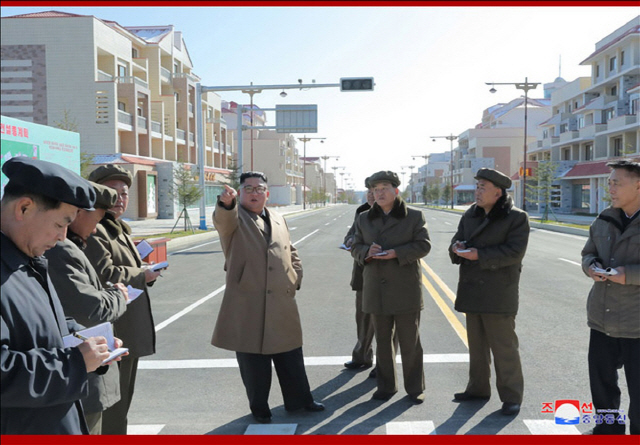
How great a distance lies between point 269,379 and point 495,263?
2087mm

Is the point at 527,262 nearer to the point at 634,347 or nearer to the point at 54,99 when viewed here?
the point at 634,347

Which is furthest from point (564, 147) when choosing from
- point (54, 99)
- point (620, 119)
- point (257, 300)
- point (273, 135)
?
point (257, 300)

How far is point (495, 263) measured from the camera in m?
4.66

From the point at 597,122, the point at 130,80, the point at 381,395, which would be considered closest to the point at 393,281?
the point at 381,395

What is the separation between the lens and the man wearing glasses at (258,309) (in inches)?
176

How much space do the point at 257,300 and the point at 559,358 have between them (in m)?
3.52

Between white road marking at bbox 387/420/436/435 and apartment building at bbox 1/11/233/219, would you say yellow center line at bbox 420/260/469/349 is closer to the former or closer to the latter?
white road marking at bbox 387/420/436/435

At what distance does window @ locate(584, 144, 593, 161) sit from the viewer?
5322 centimetres

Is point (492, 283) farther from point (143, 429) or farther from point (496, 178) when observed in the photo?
point (143, 429)

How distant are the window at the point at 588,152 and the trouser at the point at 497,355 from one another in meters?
54.4

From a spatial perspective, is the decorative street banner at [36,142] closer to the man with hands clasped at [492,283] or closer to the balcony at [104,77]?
the man with hands clasped at [492,283]

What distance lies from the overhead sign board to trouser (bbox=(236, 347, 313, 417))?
92.6 feet

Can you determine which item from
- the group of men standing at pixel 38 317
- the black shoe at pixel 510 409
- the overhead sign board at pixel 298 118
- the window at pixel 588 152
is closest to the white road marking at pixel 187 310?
the black shoe at pixel 510 409

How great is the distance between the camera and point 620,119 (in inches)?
1780
